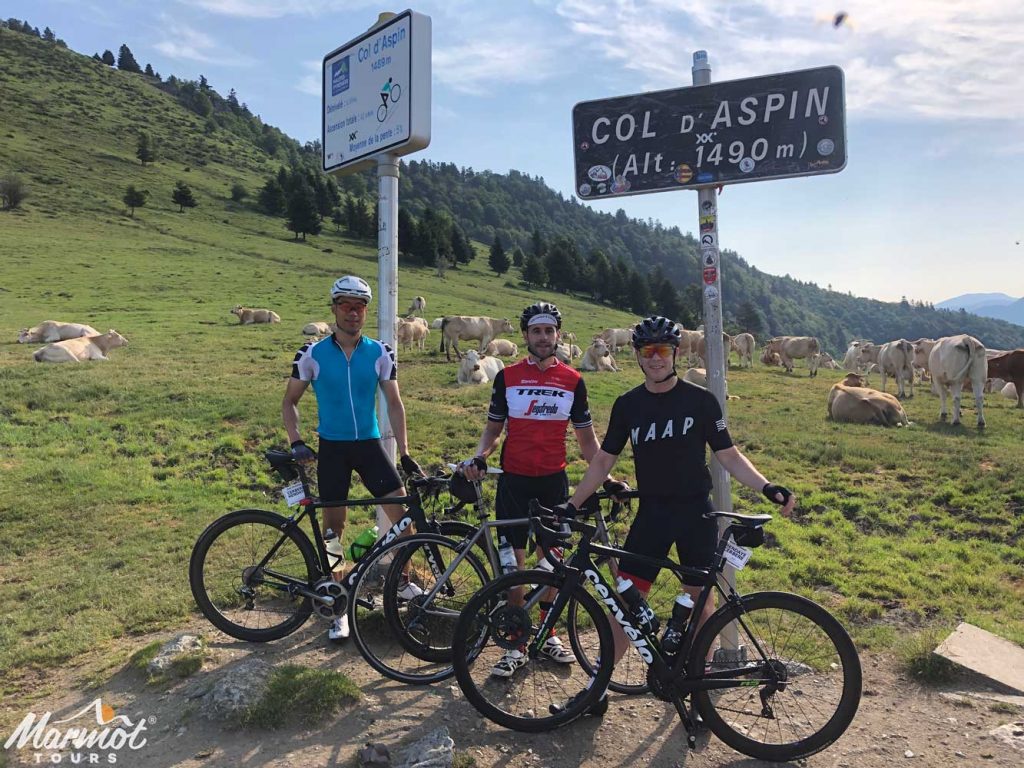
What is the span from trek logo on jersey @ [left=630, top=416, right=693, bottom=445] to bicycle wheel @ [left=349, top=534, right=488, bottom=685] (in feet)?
4.49

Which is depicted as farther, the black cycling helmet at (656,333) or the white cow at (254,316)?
the white cow at (254,316)

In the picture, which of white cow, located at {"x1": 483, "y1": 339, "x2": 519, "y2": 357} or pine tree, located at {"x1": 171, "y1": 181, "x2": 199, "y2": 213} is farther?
pine tree, located at {"x1": 171, "y1": 181, "x2": 199, "y2": 213}

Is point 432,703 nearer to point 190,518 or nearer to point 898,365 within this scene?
point 190,518

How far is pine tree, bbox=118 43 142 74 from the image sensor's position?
14488 centimetres

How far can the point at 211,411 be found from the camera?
38.6 ft

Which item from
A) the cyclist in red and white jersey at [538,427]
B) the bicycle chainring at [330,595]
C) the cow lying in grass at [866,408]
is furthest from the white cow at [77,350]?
the cow lying in grass at [866,408]

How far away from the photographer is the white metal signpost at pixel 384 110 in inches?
199

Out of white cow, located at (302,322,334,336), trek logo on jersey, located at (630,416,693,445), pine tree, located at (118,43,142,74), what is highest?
pine tree, located at (118,43,142,74)

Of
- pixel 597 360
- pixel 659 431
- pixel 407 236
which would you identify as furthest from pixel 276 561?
pixel 407 236

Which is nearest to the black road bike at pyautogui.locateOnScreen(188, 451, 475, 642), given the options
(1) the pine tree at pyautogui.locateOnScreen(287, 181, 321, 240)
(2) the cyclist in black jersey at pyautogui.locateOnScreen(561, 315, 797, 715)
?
(2) the cyclist in black jersey at pyautogui.locateOnScreen(561, 315, 797, 715)

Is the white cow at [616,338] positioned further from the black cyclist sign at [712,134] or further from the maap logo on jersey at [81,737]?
the maap logo on jersey at [81,737]

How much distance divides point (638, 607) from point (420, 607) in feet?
4.82

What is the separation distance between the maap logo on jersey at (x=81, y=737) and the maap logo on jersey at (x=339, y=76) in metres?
4.97

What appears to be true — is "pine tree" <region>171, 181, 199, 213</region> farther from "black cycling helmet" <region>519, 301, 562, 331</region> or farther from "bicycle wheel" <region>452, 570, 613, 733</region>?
"bicycle wheel" <region>452, 570, 613, 733</region>
